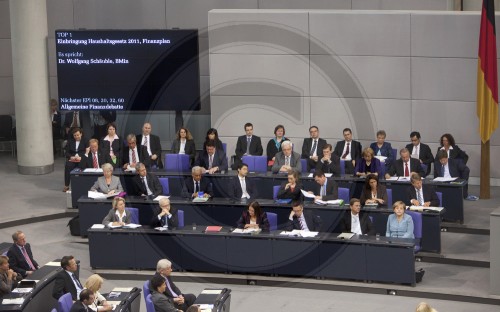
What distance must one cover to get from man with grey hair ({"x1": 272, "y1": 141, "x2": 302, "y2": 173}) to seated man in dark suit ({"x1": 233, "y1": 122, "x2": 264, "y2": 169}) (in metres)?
1.26

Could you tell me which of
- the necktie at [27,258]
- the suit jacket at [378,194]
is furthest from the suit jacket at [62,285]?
the suit jacket at [378,194]

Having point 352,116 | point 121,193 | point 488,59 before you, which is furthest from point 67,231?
point 488,59

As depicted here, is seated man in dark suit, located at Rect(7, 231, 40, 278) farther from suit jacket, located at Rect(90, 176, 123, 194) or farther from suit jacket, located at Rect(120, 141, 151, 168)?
suit jacket, located at Rect(120, 141, 151, 168)

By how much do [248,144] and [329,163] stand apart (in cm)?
224

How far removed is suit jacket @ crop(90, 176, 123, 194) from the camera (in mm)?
18391

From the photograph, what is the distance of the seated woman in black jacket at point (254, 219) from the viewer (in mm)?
16641

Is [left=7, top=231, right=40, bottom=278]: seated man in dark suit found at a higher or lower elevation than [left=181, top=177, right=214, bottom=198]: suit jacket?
lower

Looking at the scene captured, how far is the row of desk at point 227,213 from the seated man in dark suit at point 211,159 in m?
1.34

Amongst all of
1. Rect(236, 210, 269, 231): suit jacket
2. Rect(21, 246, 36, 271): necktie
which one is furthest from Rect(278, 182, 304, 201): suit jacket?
Rect(21, 246, 36, 271): necktie

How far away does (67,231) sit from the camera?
18828 millimetres

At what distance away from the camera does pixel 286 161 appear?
19.3m

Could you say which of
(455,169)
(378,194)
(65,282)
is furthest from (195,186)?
(455,169)

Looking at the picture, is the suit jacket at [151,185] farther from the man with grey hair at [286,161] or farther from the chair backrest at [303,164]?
the chair backrest at [303,164]

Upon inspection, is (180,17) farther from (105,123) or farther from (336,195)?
(336,195)
